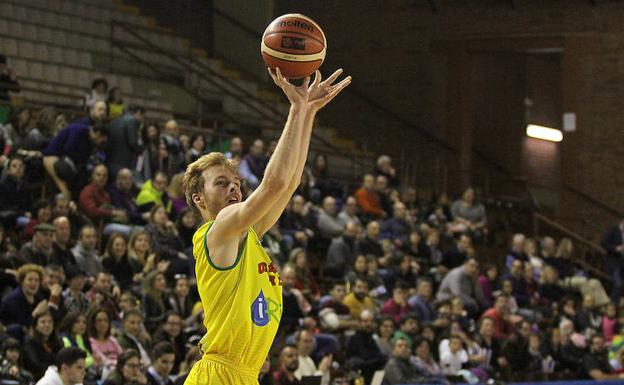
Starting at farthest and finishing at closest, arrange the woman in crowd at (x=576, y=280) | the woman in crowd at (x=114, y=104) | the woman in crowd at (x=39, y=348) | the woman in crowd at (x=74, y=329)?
1. the woman in crowd at (x=576, y=280)
2. the woman in crowd at (x=114, y=104)
3. the woman in crowd at (x=74, y=329)
4. the woman in crowd at (x=39, y=348)

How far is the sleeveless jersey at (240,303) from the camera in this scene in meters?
5.09

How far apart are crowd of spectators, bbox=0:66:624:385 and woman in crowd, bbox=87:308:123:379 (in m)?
0.01

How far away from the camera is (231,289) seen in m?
5.09

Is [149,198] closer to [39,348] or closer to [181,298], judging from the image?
[181,298]

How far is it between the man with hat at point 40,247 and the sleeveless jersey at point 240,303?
6356 millimetres

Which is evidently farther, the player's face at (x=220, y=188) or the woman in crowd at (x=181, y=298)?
the woman in crowd at (x=181, y=298)

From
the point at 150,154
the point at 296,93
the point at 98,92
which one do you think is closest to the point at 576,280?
the point at 150,154

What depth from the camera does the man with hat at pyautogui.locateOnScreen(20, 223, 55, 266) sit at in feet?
36.8

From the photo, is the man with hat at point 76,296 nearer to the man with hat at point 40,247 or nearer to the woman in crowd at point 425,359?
the man with hat at point 40,247

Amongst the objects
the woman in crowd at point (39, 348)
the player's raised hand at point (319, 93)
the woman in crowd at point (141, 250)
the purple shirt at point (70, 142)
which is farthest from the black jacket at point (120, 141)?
the player's raised hand at point (319, 93)

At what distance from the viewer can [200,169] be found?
522cm

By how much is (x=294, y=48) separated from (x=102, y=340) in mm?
5719

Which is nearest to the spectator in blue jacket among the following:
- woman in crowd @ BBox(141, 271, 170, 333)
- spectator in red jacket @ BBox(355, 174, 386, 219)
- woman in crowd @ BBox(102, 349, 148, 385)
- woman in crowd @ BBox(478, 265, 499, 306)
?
woman in crowd @ BBox(141, 271, 170, 333)

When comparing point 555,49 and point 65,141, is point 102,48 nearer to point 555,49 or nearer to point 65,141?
point 65,141
